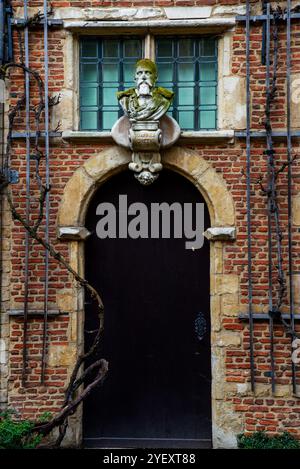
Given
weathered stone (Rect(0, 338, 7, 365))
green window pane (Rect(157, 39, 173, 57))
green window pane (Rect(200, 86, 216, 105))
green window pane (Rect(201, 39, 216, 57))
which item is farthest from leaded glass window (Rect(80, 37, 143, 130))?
weathered stone (Rect(0, 338, 7, 365))

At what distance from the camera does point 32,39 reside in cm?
681

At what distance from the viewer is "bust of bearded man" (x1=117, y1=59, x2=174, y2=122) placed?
257 inches

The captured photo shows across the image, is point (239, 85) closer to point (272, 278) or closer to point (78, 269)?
point (272, 278)

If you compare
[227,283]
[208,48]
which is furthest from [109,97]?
[227,283]

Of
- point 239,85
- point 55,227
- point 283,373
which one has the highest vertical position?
point 239,85

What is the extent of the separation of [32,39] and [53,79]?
530mm

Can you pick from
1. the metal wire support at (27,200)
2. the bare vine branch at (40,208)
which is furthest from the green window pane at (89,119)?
the metal wire support at (27,200)

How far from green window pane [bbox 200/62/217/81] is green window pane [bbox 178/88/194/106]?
0.21m

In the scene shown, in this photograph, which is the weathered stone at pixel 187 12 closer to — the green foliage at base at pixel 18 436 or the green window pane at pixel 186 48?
the green window pane at pixel 186 48

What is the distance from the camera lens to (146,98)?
6.54 m

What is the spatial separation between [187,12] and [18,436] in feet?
16.6

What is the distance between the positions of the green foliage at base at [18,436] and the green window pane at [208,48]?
15.4 ft
